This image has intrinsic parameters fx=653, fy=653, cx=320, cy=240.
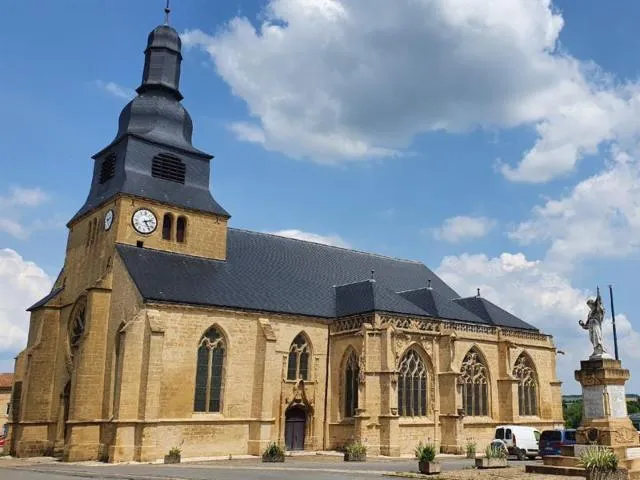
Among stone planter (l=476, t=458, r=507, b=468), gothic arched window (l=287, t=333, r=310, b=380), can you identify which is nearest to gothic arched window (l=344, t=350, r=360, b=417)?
gothic arched window (l=287, t=333, r=310, b=380)

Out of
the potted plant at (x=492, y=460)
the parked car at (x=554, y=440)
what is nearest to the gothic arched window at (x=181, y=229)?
the potted plant at (x=492, y=460)

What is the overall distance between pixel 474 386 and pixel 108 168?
21749 millimetres

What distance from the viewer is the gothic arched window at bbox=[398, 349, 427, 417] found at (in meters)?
30.4

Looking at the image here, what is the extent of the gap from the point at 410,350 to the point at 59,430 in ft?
54.6

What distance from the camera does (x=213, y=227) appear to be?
33.4 metres

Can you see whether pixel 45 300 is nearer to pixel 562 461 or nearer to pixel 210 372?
pixel 210 372

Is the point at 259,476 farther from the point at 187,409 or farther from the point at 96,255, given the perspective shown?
the point at 96,255

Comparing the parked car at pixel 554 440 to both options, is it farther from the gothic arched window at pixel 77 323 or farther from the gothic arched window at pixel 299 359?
the gothic arched window at pixel 77 323

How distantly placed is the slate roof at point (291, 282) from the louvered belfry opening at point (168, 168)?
4131 millimetres

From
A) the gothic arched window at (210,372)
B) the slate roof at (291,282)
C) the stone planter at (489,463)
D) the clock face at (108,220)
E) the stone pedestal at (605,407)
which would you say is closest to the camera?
the stone pedestal at (605,407)

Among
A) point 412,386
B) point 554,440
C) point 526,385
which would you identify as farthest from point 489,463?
point 526,385

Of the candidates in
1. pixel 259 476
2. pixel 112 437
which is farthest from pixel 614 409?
pixel 112 437

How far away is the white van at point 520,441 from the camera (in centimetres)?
2748

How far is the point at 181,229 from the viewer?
32531 millimetres
